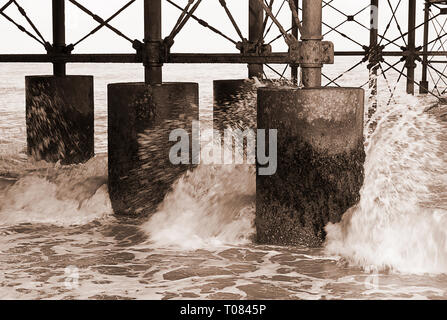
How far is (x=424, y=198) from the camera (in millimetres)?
10414

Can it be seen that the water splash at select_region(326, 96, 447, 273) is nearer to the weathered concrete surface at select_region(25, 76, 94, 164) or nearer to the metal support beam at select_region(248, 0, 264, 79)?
the metal support beam at select_region(248, 0, 264, 79)

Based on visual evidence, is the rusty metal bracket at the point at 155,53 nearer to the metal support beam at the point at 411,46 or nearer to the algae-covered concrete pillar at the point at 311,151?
the algae-covered concrete pillar at the point at 311,151

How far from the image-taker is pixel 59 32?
37.8ft

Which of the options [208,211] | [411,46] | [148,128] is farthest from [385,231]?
[411,46]

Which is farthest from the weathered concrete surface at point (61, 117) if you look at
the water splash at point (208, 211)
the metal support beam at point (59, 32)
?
the water splash at point (208, 211)

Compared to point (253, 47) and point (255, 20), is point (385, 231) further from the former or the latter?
point (255, 20)

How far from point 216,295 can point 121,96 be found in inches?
138

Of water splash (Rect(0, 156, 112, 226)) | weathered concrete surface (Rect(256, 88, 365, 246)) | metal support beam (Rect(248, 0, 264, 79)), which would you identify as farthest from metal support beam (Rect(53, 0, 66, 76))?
weathered concrete surface (Rect(256, 88, 365, 246))

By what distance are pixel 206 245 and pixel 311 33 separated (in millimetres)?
2278

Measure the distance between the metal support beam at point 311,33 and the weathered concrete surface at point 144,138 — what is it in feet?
6.84

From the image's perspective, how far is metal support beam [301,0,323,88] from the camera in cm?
768

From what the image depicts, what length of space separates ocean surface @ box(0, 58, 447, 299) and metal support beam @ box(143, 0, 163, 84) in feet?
4.03

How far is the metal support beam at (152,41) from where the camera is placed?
945 cm
